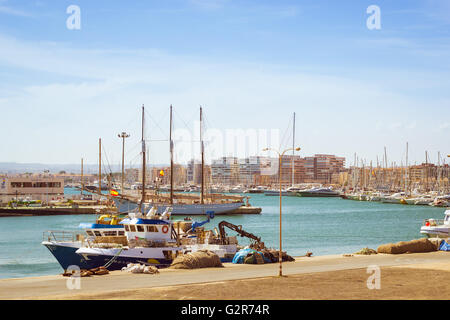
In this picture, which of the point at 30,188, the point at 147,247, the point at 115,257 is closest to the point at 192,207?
the point at 30,188

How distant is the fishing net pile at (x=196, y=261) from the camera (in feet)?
126

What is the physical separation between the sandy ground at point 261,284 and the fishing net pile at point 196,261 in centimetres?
83

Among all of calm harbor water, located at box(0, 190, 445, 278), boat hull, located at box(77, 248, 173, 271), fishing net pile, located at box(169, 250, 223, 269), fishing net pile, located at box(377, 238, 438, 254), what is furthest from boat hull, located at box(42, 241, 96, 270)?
fishing net pile, located at box(377, 238, 438, 254)

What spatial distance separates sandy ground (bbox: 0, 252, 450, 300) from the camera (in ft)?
89.7

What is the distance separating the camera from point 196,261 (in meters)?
38.7

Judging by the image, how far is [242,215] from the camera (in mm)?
124750

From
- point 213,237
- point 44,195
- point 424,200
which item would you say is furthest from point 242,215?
point 213,237

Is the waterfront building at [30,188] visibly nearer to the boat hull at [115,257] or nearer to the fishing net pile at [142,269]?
the boat hull at [115,257]

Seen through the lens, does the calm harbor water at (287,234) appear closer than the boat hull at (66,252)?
No

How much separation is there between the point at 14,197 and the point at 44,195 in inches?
329

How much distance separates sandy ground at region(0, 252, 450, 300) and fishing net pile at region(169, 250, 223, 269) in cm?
83

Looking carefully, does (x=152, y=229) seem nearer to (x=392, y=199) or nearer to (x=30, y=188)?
(x=30, y=188)

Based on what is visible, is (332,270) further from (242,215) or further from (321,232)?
(242,215)

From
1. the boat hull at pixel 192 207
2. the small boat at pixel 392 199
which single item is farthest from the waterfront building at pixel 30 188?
the small boat at pixel 392 199
